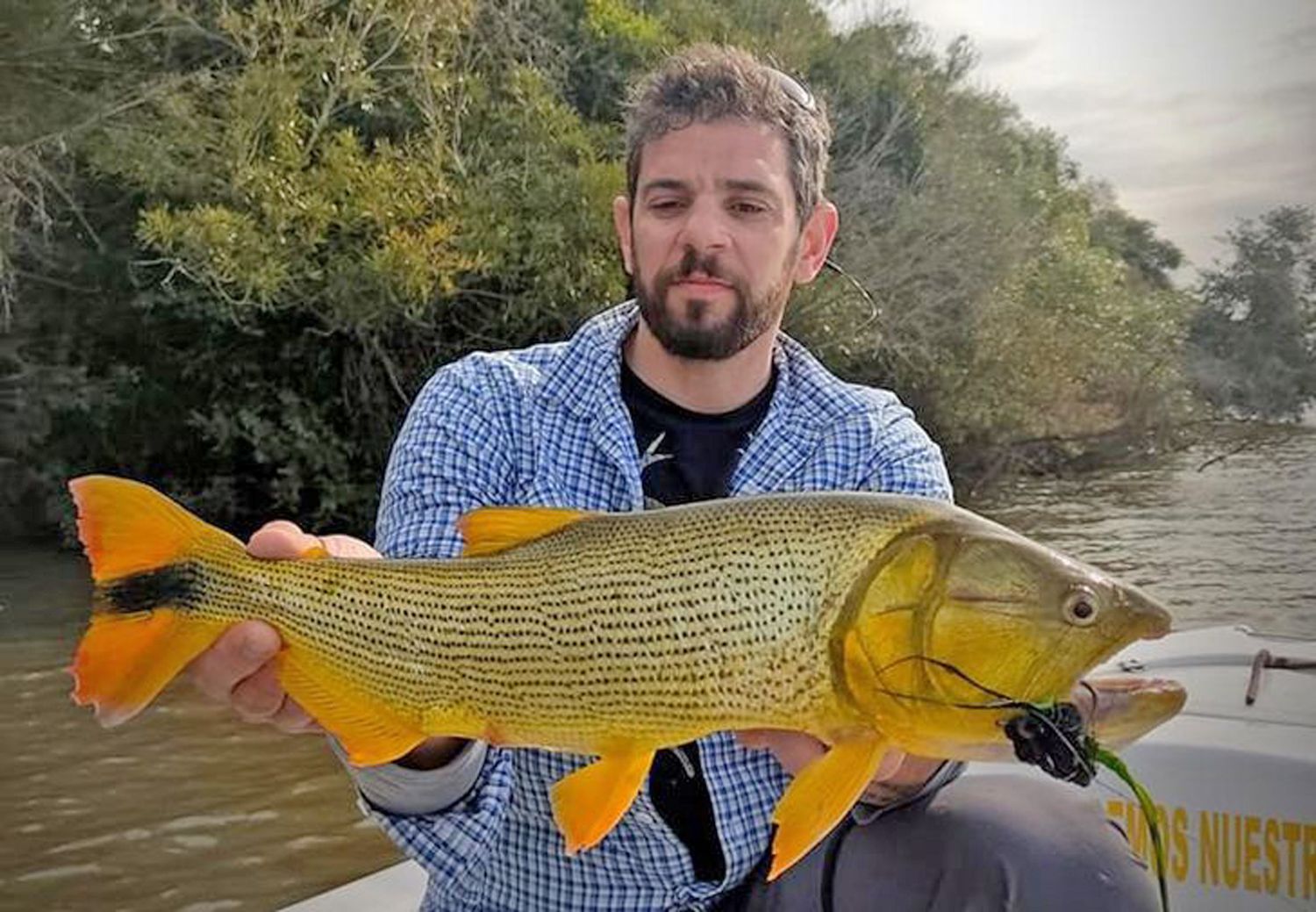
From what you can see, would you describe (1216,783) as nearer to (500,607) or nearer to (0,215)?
(500,607)

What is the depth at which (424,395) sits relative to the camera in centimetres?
271

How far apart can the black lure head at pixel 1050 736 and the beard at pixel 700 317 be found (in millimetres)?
1235

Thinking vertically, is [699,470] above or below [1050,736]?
above

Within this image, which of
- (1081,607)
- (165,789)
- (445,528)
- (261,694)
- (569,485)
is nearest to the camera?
(1081,607)

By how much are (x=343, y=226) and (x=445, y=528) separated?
421 inches

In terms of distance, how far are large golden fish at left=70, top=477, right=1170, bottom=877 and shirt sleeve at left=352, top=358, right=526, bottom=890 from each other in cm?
33

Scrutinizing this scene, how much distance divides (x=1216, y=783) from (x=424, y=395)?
2207 millimetres

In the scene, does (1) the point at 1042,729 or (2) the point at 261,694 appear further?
(2) the point at 261,694

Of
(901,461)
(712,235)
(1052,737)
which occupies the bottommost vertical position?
(1052,737)

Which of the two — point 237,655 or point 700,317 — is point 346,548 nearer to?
point 237,655

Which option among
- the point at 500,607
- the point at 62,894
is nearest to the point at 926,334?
the point at 62,894

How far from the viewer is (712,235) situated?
2707 mm

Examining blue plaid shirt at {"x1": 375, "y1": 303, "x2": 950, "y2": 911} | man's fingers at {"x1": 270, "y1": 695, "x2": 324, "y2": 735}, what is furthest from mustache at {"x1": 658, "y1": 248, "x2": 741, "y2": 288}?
man's fingers at {"x1": 270, "y1": 695, "x2": 324, "y2": 735}

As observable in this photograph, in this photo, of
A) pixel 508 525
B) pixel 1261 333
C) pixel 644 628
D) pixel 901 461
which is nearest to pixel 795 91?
pixel 901 461
